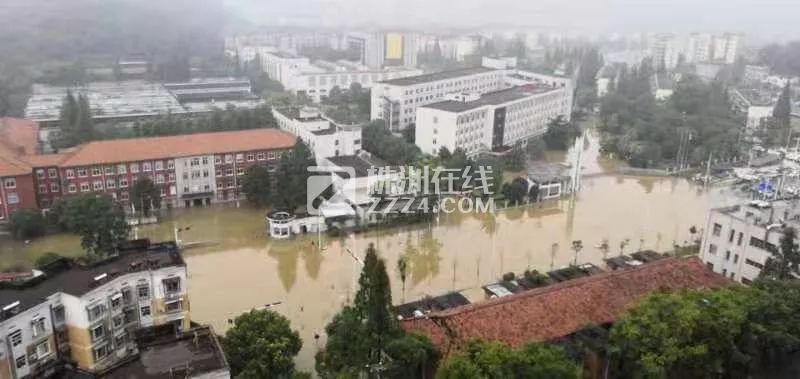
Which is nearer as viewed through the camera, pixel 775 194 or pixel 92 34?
pixel 775 194

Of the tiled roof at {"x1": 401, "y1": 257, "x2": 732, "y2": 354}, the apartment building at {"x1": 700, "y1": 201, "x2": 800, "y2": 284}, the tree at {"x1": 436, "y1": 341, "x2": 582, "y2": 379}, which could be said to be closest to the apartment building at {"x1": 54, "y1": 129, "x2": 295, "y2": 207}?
the tiled roof at {"x1": 401, "y1": 257, "x2": 732, "y2": 354}

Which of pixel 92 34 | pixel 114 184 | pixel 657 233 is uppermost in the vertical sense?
pixel 92 34

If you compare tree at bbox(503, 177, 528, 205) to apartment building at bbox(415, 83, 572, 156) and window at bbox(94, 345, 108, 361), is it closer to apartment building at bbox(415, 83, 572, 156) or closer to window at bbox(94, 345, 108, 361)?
apartment building at bbox(415, 83, 572, 156)

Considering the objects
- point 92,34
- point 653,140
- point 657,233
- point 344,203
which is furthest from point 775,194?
point 92,34

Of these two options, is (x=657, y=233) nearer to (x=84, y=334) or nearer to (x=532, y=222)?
(x=532, y=222)

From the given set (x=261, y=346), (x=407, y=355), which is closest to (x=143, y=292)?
(x=261, y=346)

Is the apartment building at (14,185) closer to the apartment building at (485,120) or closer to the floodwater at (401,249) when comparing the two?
the floodwater at (401,249)

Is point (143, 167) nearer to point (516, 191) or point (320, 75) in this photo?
point (516, 191)
